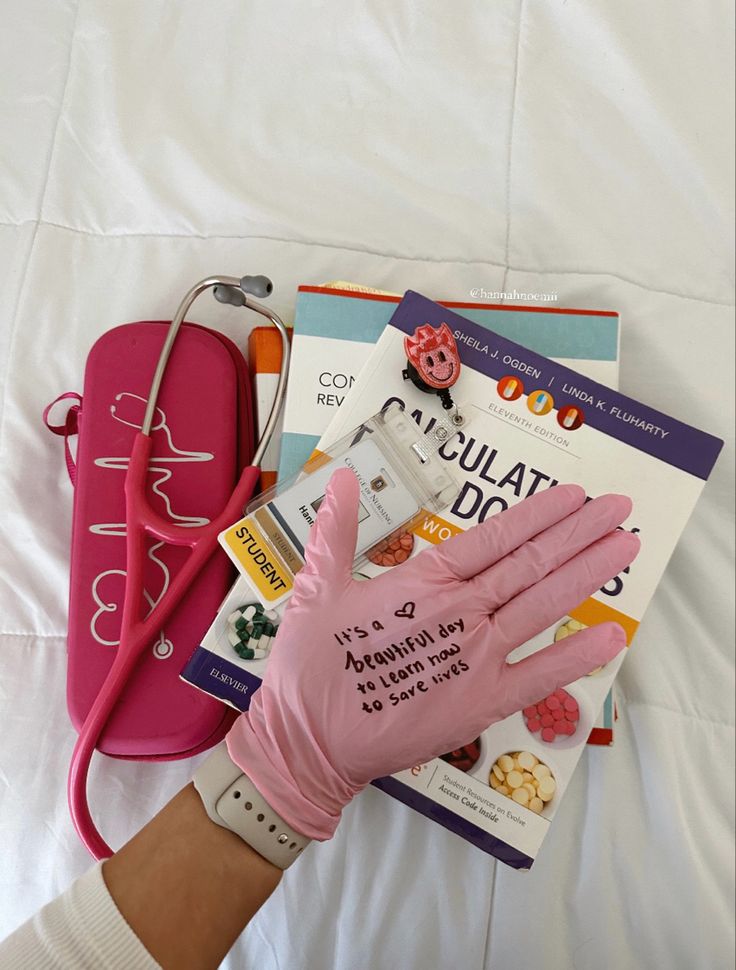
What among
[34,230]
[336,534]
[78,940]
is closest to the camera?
[78,940]

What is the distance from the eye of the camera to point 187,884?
644mm

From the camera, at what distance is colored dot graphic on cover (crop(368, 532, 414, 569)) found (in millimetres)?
770

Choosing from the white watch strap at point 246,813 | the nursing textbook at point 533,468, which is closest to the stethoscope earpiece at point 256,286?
the nursing textbook at point 533,468

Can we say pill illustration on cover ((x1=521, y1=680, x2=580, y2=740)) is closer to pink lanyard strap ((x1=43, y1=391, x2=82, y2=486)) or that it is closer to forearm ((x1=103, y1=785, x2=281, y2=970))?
forearm ((x1=103, y1=785, x2=281, y2=970))

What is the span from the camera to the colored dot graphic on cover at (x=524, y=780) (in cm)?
75

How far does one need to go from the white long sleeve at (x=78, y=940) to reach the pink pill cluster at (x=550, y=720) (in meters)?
0.38

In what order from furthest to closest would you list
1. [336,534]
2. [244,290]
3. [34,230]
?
[34,230]
[244,290]
[336,534]

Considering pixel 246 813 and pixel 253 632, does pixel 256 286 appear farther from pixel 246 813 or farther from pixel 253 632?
pixel 246 813

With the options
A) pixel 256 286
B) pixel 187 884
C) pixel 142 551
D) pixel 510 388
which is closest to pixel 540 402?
pixel 510 388

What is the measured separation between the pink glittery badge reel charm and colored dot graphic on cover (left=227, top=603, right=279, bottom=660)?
0.27 m

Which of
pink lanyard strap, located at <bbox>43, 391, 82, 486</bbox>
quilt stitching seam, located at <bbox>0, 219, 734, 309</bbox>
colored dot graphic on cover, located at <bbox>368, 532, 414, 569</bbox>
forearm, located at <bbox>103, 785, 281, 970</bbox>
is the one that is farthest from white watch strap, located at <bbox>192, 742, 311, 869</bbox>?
quilt stitching seam, located at <bbox>0, 219, 734, 309</bbox>

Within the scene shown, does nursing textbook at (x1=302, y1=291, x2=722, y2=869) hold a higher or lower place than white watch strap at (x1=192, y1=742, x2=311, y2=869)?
higher

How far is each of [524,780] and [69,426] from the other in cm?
59

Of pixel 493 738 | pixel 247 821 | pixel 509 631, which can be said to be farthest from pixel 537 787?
pixel 247 821
